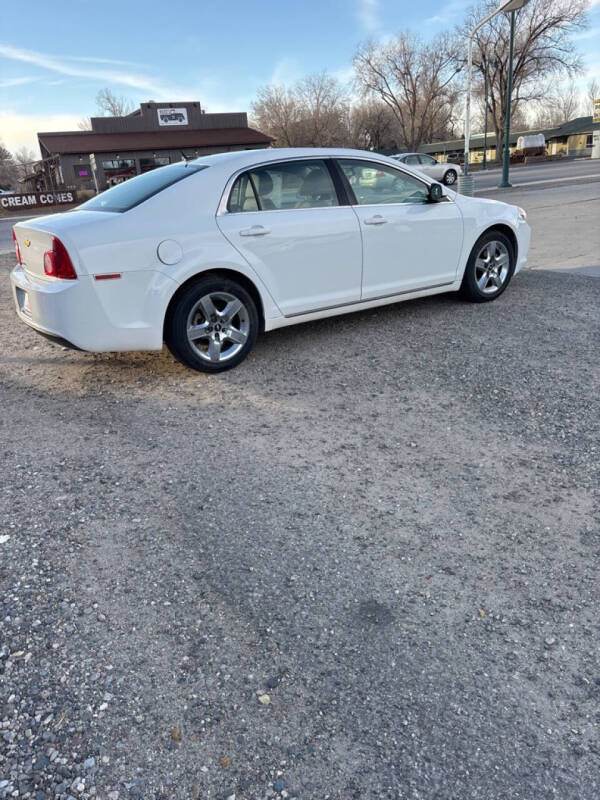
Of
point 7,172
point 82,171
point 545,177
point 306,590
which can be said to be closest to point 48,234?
point 306,590

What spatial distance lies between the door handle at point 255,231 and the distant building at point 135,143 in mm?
44421

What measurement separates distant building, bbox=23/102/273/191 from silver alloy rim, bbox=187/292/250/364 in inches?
1757

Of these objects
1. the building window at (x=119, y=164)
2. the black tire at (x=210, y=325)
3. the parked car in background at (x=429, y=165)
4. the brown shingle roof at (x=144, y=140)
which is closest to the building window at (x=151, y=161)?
the building window at (x=119, y=164)

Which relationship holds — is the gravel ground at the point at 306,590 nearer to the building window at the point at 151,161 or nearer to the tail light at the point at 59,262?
the tail light at the point at 59,262

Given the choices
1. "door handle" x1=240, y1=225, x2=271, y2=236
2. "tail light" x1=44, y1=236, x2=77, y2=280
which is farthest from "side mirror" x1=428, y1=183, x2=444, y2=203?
"tail light" x1=44, y1=236, x2=77, y2=280

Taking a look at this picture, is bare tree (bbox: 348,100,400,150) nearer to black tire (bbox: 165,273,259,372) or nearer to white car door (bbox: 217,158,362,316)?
white car door (bbox: 217,158,362,316)

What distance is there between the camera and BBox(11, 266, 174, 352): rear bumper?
4.23 meters

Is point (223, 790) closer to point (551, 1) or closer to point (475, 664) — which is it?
point (475, 664)

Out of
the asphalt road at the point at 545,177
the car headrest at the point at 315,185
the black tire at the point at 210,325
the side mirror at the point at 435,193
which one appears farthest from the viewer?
the asphalt road at the point at 545,177

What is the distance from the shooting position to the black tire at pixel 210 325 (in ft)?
15.0

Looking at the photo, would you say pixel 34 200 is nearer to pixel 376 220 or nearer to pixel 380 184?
pixel 380 184

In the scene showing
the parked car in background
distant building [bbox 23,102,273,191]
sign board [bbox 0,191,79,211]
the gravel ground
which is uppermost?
distant building [bbox 23,102,273,191]

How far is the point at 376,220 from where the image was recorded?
17.6ft

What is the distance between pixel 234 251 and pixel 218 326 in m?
0.60
